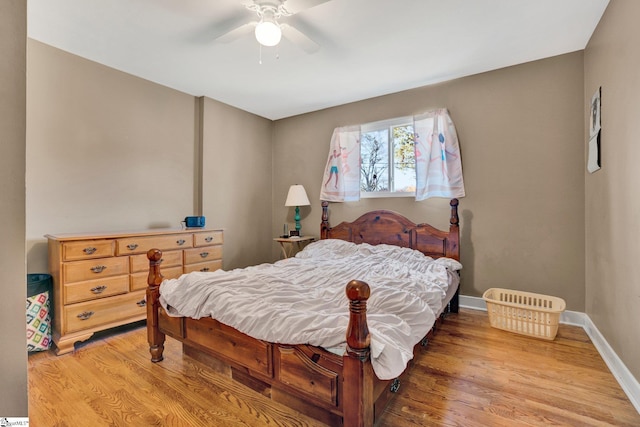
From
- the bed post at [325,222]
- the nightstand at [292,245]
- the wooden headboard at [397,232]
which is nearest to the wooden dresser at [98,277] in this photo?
the nightstand at [292,245]

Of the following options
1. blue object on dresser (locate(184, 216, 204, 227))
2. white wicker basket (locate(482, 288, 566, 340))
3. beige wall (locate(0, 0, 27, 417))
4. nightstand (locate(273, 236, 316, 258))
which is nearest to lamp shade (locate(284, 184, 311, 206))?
nightstand (locate(273, 236, 316, 258))

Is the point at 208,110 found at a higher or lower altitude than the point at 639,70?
higher

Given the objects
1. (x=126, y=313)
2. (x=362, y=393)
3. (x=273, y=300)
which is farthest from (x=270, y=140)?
(x=362, y=393)

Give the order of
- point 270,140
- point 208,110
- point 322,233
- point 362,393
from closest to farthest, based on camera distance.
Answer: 1. point 362,393
2. point 208,110
3. point 322,233
4. point 270,140

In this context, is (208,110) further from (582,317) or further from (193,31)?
(582,317)

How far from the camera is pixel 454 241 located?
3135mm

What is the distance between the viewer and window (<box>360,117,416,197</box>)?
3666 mm

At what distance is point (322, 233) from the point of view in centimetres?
407

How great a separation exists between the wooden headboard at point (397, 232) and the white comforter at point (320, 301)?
31 centimetres

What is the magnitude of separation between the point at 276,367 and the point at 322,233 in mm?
2631

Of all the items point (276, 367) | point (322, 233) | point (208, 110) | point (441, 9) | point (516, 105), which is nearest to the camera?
point (276, 367)

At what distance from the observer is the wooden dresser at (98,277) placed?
227 cm

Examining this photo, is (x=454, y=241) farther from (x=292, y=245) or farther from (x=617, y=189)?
(x=292, y=245)

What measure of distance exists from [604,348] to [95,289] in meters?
3.96
